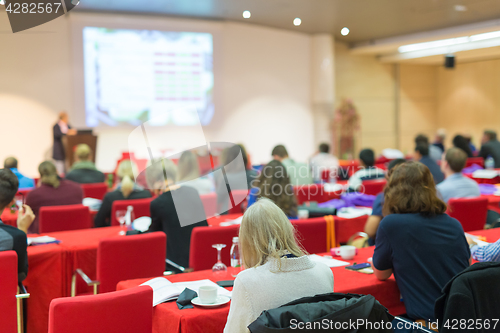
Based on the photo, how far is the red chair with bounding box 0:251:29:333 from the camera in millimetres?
2701

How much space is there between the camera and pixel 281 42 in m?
13.7

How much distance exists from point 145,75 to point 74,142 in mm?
2422

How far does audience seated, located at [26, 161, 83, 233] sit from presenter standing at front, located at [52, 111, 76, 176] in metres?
5.82

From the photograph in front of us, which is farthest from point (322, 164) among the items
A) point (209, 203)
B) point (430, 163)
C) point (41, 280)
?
point (41, 280)

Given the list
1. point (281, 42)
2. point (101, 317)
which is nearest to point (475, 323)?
point (101, 317)

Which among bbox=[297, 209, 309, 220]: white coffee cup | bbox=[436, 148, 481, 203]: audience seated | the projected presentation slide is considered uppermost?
the projected presentation slide

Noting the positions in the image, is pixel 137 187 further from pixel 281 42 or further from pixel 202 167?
pixel 281 42

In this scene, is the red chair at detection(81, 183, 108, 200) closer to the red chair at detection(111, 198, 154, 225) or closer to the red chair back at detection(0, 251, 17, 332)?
the red chair at detection(111, 198, 154, 225)

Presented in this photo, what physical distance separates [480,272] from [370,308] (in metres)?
0.61

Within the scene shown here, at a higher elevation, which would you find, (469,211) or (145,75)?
(145,75)

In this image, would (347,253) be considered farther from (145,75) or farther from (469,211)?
(145,75)

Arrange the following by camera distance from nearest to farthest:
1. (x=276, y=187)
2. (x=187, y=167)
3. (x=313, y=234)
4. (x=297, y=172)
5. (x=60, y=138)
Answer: (x=313, y=234)
(x=276, y=187)
(x=187, y=167)
(x=297, y=172)
(x=60, y=138)

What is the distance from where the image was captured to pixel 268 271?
1.87 m

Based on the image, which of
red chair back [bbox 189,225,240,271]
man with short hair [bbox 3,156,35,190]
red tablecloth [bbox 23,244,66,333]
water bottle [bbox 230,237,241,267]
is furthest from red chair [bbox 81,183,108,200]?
water bottle [bbox 230,237,241,267]
